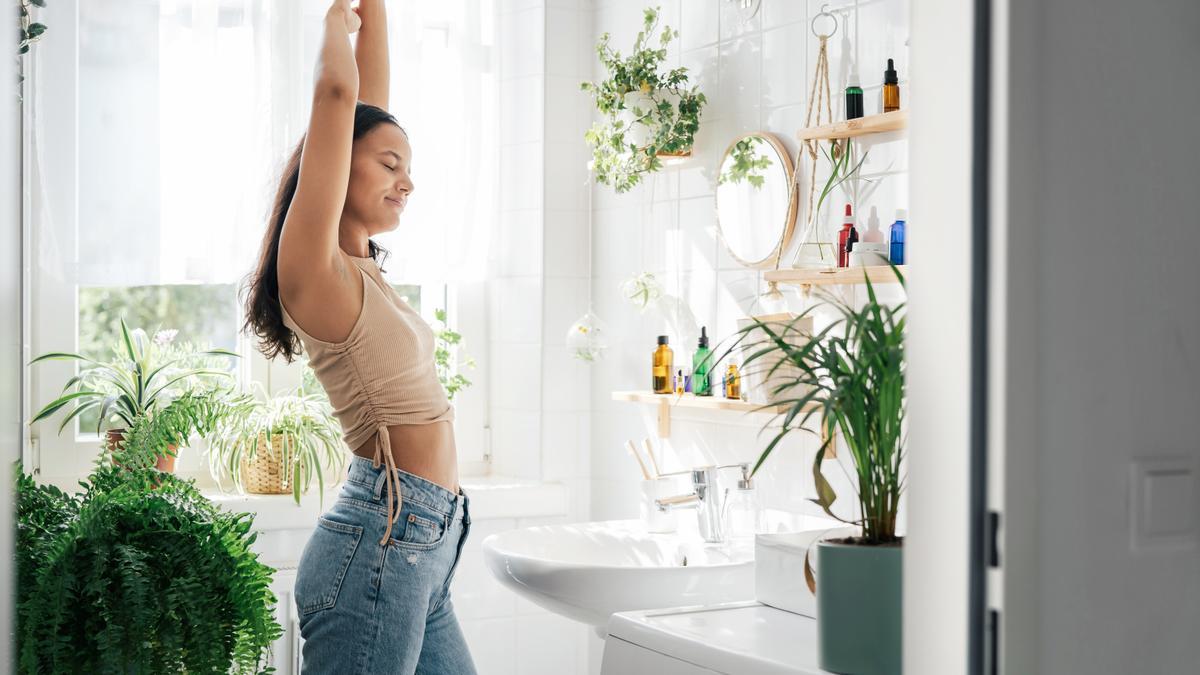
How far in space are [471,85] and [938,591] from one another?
2.46m

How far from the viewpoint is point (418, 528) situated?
178cm

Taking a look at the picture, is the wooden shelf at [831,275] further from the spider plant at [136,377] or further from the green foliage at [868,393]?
the spider plant at [136,377]

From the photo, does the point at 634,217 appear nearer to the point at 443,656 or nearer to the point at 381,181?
the point at 381,181

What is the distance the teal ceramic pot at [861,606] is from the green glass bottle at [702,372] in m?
1.30

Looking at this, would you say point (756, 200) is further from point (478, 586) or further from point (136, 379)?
point (136, 379)

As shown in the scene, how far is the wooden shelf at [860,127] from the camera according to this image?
204cm

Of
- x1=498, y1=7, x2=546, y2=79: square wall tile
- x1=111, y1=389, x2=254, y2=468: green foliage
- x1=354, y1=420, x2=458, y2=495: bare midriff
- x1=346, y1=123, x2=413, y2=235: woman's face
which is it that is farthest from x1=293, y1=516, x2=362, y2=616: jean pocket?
x1=498, y1=7, x2=546, y2=79: square wall tile

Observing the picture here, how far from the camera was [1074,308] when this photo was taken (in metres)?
0.93

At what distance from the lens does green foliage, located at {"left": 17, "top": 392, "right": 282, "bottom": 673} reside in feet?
3.76

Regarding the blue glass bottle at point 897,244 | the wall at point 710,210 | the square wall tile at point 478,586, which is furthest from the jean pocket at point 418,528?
the square wall tile at point 478,586

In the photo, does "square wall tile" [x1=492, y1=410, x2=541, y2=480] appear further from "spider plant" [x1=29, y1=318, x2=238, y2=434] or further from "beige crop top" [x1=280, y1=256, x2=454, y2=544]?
"beige crop top" [x1=280, y1=256, x2=454, y2=544]

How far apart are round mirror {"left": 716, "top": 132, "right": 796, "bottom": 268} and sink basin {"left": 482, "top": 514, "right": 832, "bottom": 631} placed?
593 millimetres

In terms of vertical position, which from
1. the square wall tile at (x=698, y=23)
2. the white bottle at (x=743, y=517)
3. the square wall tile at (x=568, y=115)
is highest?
the square wall tile at (x=698, y=23)

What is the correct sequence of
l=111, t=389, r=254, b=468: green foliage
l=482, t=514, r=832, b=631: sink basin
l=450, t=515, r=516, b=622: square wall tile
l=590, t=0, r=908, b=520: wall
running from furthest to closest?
l=450, t=515, r=516, b=622: square wall tile < l=590, t=0, r=908, b=520: wall < l=482, t=514, r=832, b=631: sink basin < l=111, t=389, r=254, b=468: green foliage
